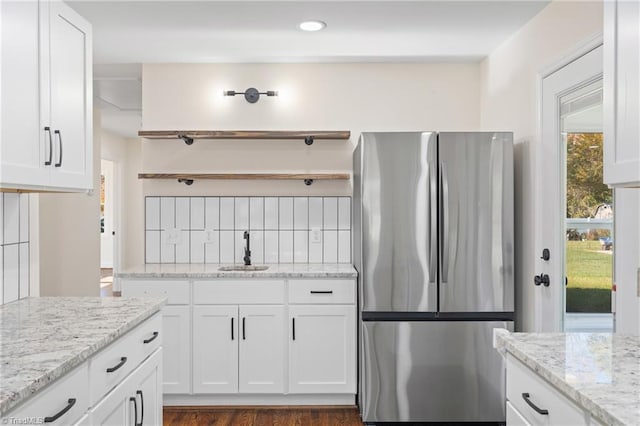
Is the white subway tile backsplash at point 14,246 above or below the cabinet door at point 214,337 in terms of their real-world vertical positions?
above

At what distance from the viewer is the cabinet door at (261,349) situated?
3.25 meters

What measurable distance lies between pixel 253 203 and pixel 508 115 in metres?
1.91

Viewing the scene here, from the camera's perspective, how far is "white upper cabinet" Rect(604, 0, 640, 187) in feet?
4.68

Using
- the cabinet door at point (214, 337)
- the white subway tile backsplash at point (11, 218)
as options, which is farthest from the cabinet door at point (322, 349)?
the white subway tile backsplash at point (11, 218)

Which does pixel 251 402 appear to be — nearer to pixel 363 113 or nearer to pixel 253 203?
pixel 253 203

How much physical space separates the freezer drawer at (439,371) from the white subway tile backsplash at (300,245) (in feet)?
3.27

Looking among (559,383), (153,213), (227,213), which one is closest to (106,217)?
(153,213)

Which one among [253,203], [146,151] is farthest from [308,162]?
[146,151]

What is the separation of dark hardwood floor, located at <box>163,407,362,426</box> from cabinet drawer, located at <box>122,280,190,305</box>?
0.72 m

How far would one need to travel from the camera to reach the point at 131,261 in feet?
26.6

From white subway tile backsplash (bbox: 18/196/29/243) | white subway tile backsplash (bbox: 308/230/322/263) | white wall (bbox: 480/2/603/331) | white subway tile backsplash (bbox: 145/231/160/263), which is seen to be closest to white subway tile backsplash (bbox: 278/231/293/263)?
white subway tile backsplash (bbox: 308/230/322/263)

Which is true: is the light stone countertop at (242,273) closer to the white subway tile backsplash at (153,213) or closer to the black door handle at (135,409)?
the white subway tile backsplash at (153,213)

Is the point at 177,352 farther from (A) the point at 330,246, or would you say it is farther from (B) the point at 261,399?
(A) the point at 330,246

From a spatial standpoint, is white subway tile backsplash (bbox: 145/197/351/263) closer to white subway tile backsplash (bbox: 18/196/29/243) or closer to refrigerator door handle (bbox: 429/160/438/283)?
refrigerator door handle (bbox: 429/160/438/283)
